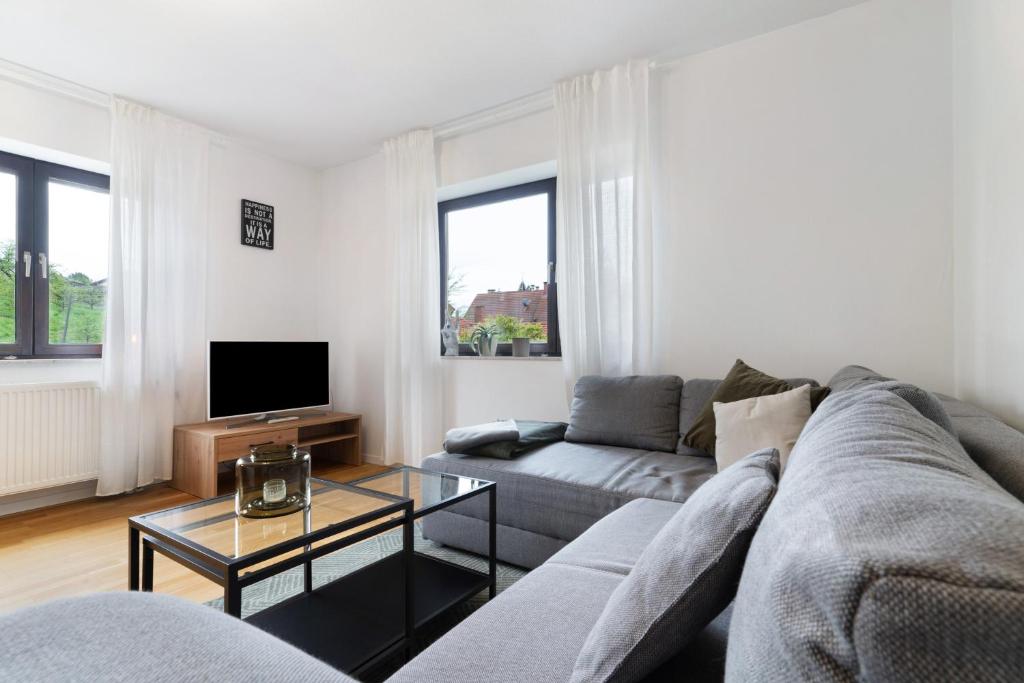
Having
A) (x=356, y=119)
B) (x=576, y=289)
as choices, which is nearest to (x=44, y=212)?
(x=356, y=119)

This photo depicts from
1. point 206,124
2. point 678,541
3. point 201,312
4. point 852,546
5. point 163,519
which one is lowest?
point 163,519

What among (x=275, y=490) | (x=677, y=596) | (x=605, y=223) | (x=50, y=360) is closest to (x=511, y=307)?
(x=605, y=223)

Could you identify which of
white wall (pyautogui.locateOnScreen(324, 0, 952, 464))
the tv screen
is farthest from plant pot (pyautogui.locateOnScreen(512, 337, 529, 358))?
the tv screen

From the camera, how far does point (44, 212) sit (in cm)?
326

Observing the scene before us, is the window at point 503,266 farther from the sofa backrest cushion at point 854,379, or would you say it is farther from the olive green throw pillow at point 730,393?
the sofa backrest cushion at point 854,379

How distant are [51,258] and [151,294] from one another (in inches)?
24.1

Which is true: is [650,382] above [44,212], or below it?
below

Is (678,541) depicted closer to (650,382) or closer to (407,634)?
(407,634)

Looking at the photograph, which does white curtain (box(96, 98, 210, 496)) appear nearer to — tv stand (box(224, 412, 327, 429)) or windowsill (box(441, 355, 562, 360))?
tv stand (box(224, 412, 327, 429))

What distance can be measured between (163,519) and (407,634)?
81cm

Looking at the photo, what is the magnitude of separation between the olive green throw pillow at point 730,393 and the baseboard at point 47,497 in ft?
Result: 12.5

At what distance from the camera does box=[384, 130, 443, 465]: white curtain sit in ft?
12.5

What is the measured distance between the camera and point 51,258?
10.7 ft

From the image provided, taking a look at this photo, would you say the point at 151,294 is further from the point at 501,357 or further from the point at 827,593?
the point at 827,593
